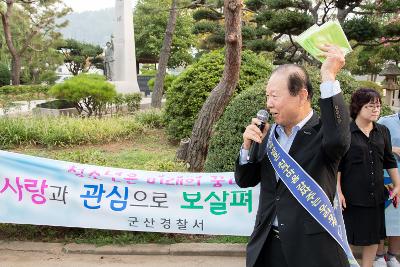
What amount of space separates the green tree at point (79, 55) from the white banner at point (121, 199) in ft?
128

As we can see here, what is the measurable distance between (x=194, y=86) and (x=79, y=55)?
36.4m

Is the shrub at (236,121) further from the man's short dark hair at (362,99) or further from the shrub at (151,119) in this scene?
the shrub at (151,119)

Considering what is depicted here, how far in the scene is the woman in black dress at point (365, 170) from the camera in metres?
3.24

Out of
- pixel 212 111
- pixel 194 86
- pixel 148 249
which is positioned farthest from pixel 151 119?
pixel 148 249

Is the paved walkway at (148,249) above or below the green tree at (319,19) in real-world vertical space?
below

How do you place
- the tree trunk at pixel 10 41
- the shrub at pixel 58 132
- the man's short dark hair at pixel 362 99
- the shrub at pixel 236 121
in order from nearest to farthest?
the man's short dark hair at pixel 362 99, the shrub at pixel 236 121, the shrub at pixel 58 132, the tree trunk at pixel 10 41

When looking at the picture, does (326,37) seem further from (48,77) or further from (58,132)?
(48,77)

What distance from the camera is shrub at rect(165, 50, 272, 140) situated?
26.4 ft

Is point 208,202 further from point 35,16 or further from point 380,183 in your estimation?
point 35,16

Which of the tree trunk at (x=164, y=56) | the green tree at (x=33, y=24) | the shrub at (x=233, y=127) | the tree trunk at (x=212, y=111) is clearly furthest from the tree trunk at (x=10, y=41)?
the shrub at (x=233, y=127)

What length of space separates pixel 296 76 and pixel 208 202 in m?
2.18

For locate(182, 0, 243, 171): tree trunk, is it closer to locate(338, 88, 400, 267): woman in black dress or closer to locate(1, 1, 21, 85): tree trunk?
locate(338, 88, 400, 267): woman in black dress

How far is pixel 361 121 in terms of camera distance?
3258 mm

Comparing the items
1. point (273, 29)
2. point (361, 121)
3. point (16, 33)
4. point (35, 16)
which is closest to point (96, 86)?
point (273, 29)
